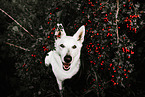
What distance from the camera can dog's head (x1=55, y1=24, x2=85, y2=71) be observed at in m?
1.55

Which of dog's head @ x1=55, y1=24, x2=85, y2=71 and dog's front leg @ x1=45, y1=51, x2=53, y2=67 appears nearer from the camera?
dog's head @ x1=55, y1=24, x2=85, y2=71

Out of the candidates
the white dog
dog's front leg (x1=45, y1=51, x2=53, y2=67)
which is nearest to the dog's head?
the white dog

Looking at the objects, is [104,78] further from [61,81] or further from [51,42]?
[51,42]

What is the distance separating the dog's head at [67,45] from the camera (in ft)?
5.09

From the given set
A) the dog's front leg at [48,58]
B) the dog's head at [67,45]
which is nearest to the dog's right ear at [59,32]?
the dog's head at [67,45]

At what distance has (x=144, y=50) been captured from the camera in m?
1.88

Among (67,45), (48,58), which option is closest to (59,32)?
(67,45)

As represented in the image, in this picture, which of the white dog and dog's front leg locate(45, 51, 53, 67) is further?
dog's front leg locate(45, 51, 53, 67)

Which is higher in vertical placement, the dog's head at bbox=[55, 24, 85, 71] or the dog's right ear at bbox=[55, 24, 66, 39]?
the dog's right ear at bbox=[55, 24, 66, 39]

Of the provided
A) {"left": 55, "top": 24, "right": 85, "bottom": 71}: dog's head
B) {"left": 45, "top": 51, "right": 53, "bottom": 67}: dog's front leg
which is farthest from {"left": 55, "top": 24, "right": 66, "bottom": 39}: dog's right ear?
{"left": 45, "top": 51, "right": 53, "bottom": 67}: dog's front leg

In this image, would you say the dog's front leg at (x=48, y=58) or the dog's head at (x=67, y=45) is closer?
the dog's head at (x=67, y=45)

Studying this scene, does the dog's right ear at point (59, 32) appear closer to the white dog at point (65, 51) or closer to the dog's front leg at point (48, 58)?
the white dog at point (65, 51)

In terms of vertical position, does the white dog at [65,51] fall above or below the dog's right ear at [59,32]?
below

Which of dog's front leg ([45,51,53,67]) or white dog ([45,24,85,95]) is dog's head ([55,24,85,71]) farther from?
dog's front leg ([45,51,53,67])
